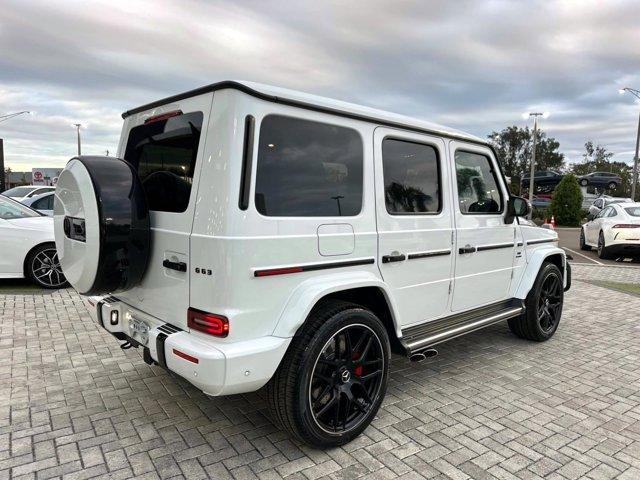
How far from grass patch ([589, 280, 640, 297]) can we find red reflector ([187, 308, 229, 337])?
7.89 meters

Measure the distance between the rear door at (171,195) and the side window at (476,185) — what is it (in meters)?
2.29

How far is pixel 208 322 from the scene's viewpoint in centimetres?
252

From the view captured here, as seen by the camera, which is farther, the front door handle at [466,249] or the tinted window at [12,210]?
the tinted window at [12,210]

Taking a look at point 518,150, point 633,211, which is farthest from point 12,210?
point 518,150

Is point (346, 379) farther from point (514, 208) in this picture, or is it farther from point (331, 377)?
point (514, 208)

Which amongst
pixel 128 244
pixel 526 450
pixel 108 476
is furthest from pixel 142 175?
pixel 526 450

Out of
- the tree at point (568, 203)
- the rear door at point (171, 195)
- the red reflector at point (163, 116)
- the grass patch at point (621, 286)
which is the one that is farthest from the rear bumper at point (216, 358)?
the tree at point (568, 203)

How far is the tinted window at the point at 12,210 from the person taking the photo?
281 inches

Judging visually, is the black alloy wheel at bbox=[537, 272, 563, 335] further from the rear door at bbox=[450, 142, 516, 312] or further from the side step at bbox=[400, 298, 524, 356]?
the rear door at bbox=[450, 142, 516, 312]

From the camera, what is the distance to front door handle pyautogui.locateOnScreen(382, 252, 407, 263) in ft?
10.6

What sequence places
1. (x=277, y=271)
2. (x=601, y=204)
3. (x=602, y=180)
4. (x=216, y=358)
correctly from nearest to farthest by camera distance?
(x=216, y=358)
(x=277, y=271)
(x=601, y=204)
(x=602, y=180)

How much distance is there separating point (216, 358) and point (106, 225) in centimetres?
103

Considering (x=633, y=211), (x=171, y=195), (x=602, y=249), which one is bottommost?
(x=602, y=249)

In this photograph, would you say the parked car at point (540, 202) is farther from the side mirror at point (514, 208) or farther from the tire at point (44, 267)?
the tire at point (44, 267)
